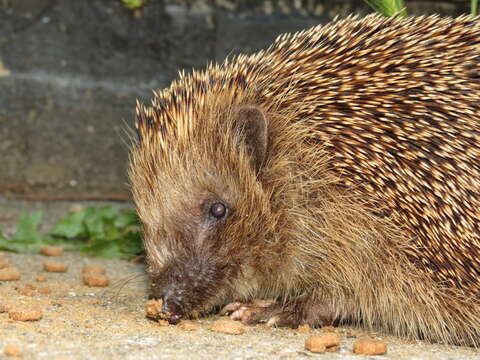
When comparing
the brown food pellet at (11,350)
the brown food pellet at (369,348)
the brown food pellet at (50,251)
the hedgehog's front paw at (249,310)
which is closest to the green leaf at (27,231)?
the brown food pellet at (50,251)

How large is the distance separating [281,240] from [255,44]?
103 inches

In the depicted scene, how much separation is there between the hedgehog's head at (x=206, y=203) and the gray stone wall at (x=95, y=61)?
2.09m

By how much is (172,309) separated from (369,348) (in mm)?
1122

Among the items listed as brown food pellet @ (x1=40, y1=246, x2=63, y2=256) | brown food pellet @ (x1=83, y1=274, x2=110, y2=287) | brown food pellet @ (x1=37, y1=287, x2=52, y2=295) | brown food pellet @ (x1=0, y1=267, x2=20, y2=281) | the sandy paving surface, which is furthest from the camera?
brown food pellet @ (x1=40, y1=246, x2=63, y2=256)

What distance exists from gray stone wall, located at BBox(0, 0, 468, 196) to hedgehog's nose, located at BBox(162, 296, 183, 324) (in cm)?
263

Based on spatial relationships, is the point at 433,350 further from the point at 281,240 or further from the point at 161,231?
the point at 161,231

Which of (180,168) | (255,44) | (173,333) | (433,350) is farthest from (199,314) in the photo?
(255,44)

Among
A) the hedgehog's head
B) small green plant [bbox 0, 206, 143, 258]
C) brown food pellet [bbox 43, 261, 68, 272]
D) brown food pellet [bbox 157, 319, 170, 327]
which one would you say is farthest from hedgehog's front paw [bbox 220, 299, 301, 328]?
small green plant [bbox 0, 206, 143, 258]

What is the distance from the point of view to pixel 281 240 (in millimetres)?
4633

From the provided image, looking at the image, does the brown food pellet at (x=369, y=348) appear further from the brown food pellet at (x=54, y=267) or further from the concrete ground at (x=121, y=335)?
the brown food pellet at (x=54, y=267)

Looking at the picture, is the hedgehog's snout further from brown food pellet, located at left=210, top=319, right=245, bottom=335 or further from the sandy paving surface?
brown food pellet, located at left=210, top=319, right=245, bottom=335

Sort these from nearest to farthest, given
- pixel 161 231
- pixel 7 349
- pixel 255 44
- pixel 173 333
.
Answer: pixel 7 349
pixel 173 333
pixel 161 231
pixel 255 44

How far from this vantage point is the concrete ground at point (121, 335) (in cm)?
370

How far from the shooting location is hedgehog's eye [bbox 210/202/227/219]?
4543mm
